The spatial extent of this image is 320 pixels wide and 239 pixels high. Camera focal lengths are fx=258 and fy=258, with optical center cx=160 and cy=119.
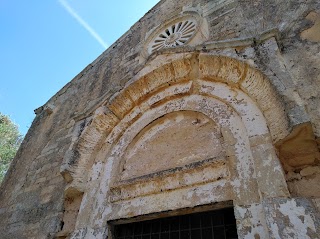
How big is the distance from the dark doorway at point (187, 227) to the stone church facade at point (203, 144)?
19mm

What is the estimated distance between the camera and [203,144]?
114 inches

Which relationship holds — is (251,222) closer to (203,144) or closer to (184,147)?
(203,144)

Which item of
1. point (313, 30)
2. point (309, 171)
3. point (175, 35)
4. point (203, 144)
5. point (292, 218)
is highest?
point (175, 35)

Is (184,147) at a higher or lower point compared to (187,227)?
higher

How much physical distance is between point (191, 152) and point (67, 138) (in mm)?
2662

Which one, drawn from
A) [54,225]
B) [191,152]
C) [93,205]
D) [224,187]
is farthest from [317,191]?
[54,225]

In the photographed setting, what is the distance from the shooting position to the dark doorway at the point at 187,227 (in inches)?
96.1

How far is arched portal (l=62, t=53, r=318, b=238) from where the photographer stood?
7.48 feet

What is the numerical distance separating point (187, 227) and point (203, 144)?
0.89 meters

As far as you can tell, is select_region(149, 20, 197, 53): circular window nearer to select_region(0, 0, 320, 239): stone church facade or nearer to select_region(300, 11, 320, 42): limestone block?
select_region(0, 0, 320, 239): stone church facade

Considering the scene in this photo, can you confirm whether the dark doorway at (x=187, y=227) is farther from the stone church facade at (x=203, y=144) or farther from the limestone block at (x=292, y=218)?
the limestone block at (x=292, y=218)

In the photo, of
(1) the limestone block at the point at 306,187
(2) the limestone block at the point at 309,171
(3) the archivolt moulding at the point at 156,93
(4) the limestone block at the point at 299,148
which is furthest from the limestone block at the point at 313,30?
(1) the limestone block at the point at 306,187

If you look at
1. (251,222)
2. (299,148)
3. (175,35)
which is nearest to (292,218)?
(251,222)

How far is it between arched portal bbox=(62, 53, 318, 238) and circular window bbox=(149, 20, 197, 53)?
4.25 ft
